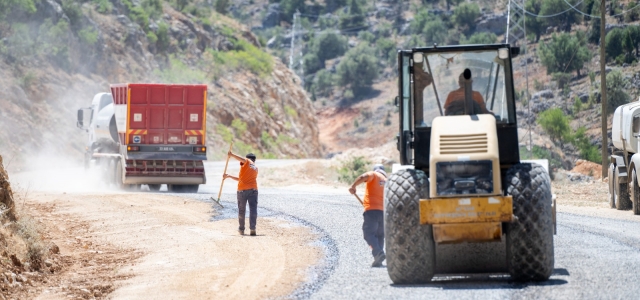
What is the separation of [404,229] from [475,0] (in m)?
113

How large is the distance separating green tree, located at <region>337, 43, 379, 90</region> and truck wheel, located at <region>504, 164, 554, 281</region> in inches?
3899

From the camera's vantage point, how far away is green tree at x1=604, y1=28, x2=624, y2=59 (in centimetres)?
6919

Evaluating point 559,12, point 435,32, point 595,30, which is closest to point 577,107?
point 595,30

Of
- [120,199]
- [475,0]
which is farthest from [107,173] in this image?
[475,0]

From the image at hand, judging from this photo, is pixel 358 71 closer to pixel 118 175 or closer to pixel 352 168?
pixel 352 168

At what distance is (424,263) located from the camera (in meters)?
11.9

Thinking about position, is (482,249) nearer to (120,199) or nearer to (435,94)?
(435,94)

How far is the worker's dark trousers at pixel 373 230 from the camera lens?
46.8 feet

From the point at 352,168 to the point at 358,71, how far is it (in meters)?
66.3

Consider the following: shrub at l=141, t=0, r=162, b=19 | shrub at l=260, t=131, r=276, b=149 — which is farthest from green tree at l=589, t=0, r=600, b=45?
shrub at l=141, t=0, r=162, b=19

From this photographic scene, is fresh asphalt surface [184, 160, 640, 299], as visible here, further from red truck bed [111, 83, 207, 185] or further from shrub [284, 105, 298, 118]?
shrub [284, 105, 298, 118]

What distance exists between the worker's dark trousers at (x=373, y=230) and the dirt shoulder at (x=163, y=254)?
108cm

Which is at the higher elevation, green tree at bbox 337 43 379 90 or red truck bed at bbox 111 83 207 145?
green tree at bbox 337 43 379 90

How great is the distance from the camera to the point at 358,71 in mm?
111188
